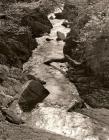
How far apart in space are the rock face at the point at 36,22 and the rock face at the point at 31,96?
8733 millimetres

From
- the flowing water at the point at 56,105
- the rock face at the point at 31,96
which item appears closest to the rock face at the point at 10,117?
the flowing water at the point at 56,105

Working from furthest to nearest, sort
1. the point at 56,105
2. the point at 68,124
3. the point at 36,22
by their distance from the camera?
the point at 36,22, the point at 56,105, the point at 68,124

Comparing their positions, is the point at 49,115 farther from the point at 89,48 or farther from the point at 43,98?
the point at 89,48

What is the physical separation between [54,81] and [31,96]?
263cm

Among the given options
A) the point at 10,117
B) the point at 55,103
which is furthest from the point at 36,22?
the point at 10,117

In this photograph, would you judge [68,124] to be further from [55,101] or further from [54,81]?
[54,81]

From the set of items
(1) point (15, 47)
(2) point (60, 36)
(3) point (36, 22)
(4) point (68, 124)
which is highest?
(3) point (36, 22)

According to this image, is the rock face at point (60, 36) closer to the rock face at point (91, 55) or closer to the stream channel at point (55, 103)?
the stream channel at point (55, 103)

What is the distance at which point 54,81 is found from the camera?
1609cm

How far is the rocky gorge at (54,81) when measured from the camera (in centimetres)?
1178

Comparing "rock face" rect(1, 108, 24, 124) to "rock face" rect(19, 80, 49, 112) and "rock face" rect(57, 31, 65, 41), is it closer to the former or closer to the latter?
"rock face" rect(19, 80, 49, 112)

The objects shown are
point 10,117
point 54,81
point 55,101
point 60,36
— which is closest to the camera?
point 10,117

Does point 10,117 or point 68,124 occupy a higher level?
point 10,117

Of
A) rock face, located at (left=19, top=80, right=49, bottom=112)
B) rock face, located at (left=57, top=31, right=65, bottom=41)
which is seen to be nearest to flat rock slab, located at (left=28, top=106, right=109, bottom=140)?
rock face, located at (left=19, top=80, right=49, bottom=112)
